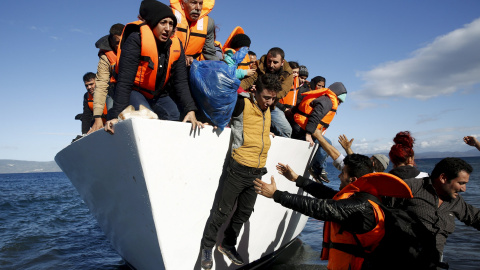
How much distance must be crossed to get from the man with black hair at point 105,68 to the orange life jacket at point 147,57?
0.63m

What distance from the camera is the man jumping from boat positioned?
2.85 meters

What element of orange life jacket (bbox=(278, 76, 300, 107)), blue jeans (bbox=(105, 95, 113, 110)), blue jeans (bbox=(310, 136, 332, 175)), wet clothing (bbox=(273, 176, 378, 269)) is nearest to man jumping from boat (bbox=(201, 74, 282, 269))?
wet clothing (bbox=(273, 176, 378, 269))

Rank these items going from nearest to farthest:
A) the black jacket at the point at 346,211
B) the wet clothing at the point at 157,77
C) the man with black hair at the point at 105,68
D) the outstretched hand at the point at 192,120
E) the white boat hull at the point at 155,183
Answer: the black jacket at the point at 346,211 → the white boat hull at the point at 155,183 → the wet clothing at the point at 157,77 → the outstretched hand at the point at 192,120 → the man with black hair at the point at 105,68

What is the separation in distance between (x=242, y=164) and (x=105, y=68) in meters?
1.90

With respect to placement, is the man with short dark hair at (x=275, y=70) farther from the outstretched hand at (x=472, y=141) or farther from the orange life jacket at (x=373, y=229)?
the outstretched hand at (x=472, y=141)

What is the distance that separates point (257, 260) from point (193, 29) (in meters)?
2.97

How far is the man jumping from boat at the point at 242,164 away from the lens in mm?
2852

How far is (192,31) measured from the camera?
11.7 feet

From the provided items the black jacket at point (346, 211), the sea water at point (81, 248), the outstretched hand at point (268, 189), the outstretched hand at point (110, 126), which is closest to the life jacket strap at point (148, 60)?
the outstretched hand at point (110, 126)

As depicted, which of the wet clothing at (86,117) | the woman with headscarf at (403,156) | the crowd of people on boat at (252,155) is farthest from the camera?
the wet clothing at (86,117)

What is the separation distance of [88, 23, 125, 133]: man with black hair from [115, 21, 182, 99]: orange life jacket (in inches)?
24.9

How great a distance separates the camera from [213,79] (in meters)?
2.73

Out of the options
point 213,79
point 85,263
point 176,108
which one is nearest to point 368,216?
point 213,79

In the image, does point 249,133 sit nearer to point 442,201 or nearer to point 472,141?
point 442,201
